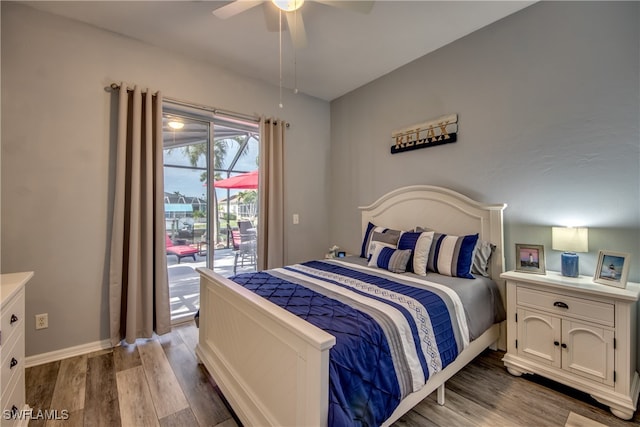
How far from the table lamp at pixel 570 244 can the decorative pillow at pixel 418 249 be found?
858 mm

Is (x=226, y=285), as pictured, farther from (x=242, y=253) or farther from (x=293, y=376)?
(x=242, y=253)

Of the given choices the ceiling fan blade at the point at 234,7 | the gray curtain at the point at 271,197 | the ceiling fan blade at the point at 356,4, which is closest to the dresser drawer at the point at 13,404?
the gray curtain at the point at 271,197

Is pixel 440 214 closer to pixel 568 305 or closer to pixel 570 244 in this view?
pixel 570 244

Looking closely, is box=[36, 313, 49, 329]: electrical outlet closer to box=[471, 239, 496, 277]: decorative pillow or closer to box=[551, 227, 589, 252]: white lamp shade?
box=[471, 239, 496, 277]: decorative pillow

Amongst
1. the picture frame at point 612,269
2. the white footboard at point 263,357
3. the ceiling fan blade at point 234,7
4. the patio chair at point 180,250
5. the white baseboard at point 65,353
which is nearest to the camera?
the white footboard at point 263,357

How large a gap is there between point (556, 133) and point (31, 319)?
443 centimetres

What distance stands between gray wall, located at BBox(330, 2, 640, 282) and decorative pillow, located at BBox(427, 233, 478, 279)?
1.48ft

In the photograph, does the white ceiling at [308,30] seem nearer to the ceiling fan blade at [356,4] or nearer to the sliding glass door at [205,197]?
the ceiling fan blade at [356,4]

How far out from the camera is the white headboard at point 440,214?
7.80 ft

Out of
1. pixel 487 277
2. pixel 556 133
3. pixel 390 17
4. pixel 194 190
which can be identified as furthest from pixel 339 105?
pixel 487 277

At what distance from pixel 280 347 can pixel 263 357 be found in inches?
8.5

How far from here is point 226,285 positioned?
1777mm

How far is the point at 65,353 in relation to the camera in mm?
2318

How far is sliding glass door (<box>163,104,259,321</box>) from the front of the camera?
301 cm
